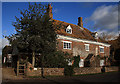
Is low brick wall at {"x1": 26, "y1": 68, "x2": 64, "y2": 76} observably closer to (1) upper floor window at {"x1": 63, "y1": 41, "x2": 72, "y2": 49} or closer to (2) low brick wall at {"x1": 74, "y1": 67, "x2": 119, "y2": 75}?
(2) low brick wall at {"x1": 74, "y1": 67, "x2": 119, "y2": 75}

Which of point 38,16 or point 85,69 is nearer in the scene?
point 38,16

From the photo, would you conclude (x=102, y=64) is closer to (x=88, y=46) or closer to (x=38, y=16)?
(x=88, y=46)

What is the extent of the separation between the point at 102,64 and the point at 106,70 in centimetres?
824

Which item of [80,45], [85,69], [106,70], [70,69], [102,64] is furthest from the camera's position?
[102,64]

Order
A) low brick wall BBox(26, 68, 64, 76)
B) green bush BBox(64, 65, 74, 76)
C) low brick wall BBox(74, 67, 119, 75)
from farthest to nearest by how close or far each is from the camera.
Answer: low brick wall BBox(74, 67, 119, 75), green bush BBox(64, 65, 74, 76), low brick wall BBox(26, 68, 64, 76)

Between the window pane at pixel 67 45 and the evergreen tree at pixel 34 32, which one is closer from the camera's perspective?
the evergreen tree at pixel 34 32

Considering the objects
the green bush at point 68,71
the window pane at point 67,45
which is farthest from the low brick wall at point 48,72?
the window pane at point 67,45

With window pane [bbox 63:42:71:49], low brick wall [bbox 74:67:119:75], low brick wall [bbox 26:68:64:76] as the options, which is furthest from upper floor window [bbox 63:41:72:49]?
low brick wall [bbox 26:68:64:76]

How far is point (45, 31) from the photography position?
15.7m

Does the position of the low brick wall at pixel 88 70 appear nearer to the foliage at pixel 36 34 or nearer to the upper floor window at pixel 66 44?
the foliage at pixel 36 34

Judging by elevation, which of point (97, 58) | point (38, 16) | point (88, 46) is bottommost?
point (97, 58)

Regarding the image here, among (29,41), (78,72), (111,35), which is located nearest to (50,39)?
(29,41)

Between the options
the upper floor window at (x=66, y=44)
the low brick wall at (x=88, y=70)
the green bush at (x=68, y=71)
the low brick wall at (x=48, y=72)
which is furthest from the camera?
the upper floor window at (x=66, y=44)

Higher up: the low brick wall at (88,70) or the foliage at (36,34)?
the foliage at (36,34)
